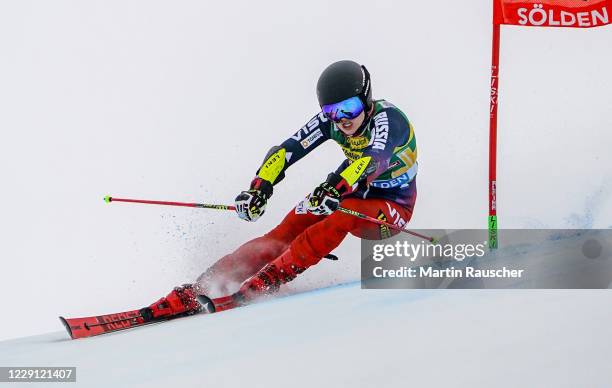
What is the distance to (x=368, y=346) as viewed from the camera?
333 centimetres

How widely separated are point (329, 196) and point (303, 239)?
0.42 m

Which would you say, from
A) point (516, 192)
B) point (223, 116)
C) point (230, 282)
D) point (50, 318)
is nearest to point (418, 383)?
point (230, 282)

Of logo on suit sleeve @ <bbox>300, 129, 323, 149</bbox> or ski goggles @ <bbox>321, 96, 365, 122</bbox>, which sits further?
logo on suit sleeve @ <bbox>300, 129, 323, 149</bbox>

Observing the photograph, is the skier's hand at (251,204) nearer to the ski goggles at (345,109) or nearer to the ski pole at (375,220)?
the ski pole at (375,220)

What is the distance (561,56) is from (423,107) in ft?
7.73

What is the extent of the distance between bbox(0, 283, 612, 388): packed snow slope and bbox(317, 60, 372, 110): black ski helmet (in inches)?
49.4

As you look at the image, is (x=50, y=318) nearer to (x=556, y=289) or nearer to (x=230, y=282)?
(x=230, y=282)

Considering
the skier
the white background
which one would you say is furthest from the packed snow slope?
the white background

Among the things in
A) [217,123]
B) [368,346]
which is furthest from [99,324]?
[217,123]

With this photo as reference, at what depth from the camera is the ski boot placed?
4504mm

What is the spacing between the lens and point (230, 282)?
5023 mm

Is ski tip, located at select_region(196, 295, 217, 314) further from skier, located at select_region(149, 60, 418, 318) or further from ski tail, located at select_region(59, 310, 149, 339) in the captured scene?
ski tail, located at select_region(59, 310, 149, 339)

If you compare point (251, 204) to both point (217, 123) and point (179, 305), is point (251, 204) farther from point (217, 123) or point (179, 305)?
point (217, 123)

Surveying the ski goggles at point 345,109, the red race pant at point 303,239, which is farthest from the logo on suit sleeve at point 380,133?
the red race pant at point 303,239
